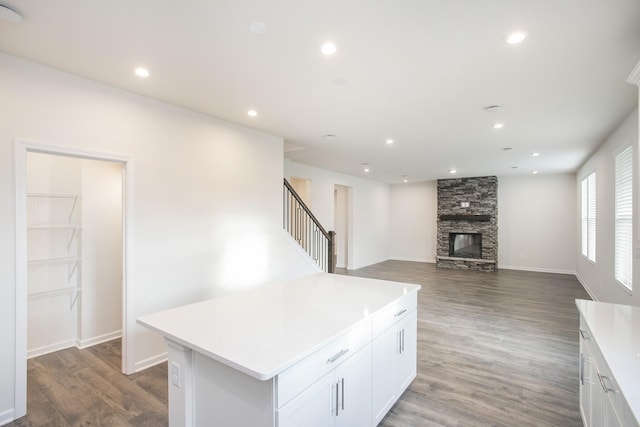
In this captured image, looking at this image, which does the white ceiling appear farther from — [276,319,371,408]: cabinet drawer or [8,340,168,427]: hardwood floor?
[8,340,168,427]: hardwood floor

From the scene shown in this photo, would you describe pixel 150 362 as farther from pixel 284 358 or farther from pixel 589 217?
pixel 589 217

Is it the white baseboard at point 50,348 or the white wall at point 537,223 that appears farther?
the white wall at point 537,223

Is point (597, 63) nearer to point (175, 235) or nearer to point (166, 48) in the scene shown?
point (166, 48)

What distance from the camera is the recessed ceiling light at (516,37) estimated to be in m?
1.98

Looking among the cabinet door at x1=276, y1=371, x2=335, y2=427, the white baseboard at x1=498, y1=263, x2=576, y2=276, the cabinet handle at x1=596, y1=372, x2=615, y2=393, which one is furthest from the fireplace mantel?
the cabinet door at x1=276, y1=371, x2=335, y2=427

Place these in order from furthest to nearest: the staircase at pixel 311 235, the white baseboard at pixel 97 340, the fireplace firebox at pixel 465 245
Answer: the fireplace firebox at pixel 465 245, the staircase at pixel 311 235, the white baseboard at pixel 97 340

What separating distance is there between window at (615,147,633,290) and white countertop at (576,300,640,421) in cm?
225

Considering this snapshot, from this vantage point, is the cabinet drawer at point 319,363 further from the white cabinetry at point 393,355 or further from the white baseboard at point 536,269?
the white baseboard at point 536,269

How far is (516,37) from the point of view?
202cm

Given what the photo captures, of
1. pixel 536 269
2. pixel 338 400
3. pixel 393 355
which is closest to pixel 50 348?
pixel 338 400

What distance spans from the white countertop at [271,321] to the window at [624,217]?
123 inches

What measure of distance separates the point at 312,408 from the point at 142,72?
109 inches

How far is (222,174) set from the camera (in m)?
3.83

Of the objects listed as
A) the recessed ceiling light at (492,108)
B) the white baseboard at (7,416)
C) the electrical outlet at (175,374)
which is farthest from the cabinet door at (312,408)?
the recessed ceiling light at (492,108)
